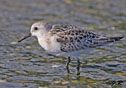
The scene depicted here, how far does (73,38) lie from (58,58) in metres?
1.70

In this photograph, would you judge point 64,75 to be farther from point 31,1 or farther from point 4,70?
point 31,1

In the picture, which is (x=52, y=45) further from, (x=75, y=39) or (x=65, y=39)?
(x=75, y=39)

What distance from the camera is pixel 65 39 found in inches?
437

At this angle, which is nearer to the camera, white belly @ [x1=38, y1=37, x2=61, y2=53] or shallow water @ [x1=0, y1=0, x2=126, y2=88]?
shallow water @ [x1=0, y1=0, x2=126, y2=88]

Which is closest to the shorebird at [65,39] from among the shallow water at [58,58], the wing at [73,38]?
the wing at [73,38]

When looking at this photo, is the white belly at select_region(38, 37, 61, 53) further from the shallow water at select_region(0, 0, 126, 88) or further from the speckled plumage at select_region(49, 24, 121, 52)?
the shallow water at select_region(0, 0, 126, 88)

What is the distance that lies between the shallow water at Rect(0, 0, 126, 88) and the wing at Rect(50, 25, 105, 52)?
2.79 ft

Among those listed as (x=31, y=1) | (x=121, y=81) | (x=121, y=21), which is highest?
(x=31, y=1)

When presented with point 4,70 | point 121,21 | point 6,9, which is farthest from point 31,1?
point 4,70

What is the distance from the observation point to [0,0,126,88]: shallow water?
10703 millimetres

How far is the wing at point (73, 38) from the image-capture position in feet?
36.4

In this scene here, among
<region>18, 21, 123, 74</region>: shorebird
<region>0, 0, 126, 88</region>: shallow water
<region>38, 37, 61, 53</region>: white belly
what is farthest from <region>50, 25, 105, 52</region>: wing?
<region>0, 0, 126, 88</region>: shallow water

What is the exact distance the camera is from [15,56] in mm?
12617

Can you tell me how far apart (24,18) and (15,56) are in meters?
4.33
